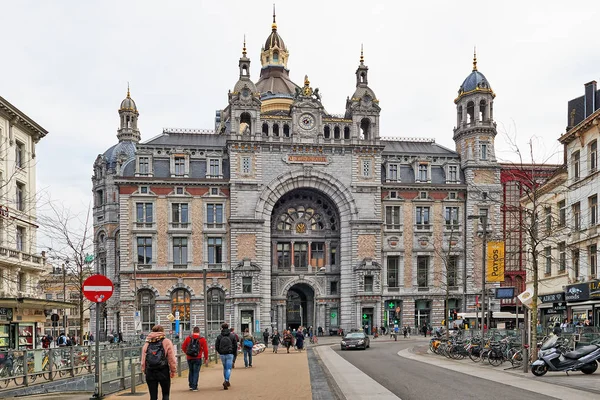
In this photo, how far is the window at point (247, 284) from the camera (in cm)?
6975

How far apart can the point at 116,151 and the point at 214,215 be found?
1876 centimetres

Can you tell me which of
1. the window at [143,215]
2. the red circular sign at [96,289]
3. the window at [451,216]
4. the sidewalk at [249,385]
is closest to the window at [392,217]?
the window at [451,216]

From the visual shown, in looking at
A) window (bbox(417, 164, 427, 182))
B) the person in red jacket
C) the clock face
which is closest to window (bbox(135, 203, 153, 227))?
the clock face

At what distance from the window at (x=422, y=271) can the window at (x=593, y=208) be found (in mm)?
37320

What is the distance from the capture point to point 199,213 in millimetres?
70812

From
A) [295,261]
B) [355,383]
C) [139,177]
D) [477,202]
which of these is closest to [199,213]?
[139,177]

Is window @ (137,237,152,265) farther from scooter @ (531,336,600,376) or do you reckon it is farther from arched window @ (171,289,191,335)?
scooter @ (531,336,600,376)

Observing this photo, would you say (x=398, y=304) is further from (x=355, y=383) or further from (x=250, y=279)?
(x=355, y=383)

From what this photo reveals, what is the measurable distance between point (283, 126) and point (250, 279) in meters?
16.0

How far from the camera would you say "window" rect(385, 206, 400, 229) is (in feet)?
243

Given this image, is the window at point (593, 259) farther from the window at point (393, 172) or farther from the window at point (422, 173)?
the window at point (393, 172)

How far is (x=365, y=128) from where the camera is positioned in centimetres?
7506

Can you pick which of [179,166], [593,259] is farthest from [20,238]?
[593,259]

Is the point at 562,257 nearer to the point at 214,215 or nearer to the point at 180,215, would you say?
the point at 214,215
